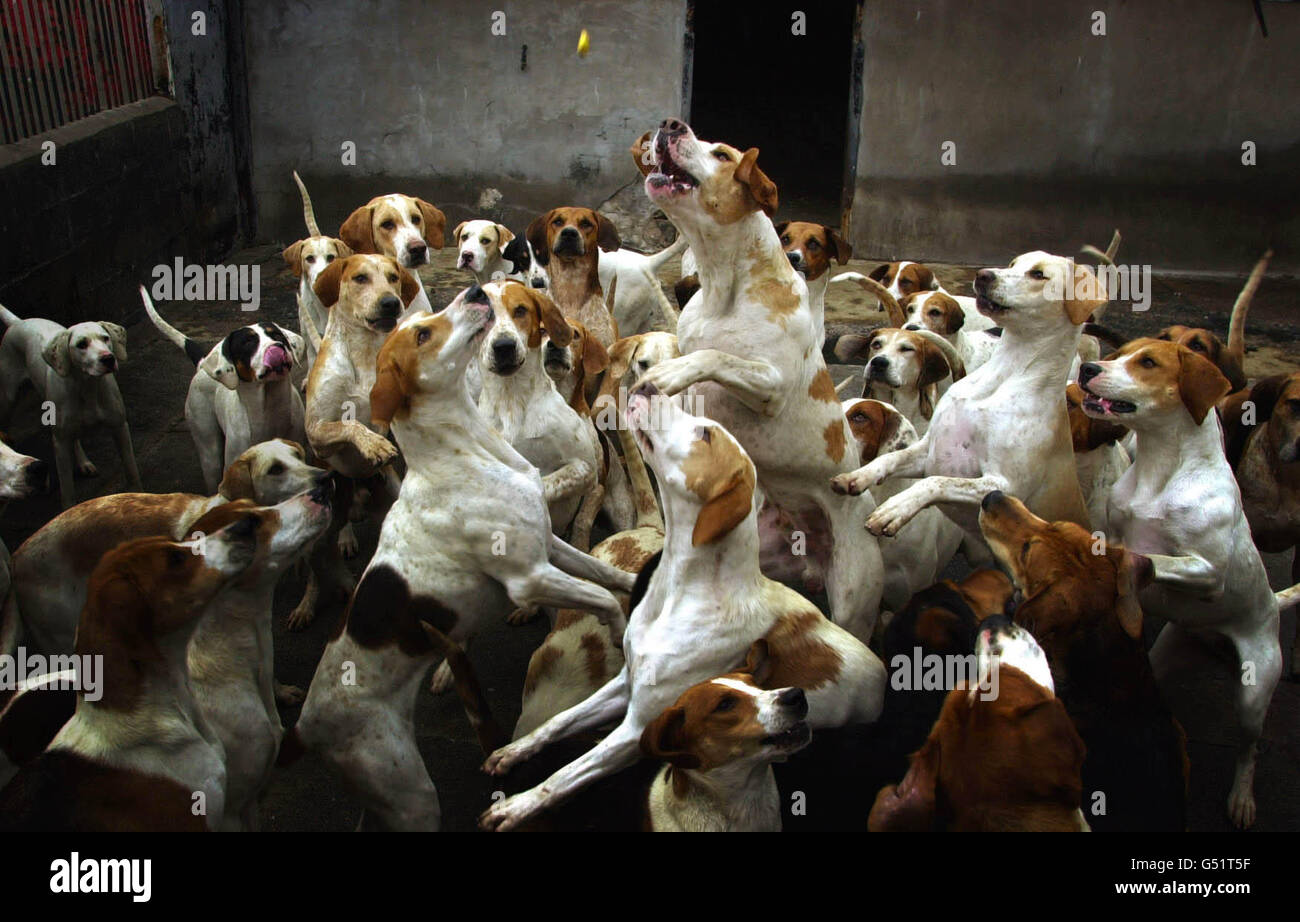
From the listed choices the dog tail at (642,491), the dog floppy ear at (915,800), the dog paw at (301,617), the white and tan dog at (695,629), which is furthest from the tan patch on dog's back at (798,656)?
the dog paw at (301,617)

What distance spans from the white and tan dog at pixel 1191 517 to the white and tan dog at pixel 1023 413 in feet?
0.68

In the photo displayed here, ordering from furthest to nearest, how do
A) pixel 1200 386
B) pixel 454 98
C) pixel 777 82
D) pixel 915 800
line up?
1. pixel 777 82
2. pixel 454 98
3. pixel 1200 386
4. pixel 915 800

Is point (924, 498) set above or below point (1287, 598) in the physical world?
above

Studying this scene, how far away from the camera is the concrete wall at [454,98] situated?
11.1 meters

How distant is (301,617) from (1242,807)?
4120 mm

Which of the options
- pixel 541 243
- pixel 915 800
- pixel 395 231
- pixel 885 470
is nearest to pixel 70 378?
pixel 395 231

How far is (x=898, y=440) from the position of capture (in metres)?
5.14

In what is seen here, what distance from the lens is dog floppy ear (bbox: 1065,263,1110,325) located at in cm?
418

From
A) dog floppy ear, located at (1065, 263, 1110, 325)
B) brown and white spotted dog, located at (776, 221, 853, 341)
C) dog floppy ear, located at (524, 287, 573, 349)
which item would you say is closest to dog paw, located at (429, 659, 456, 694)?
dog floppy ear, located at (524, 287, 573, 349)

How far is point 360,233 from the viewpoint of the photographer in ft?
21.2

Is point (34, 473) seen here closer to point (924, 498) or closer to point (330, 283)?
point (330, 283)

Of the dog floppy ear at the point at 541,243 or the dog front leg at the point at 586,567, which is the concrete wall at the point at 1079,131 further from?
the dog front leg at the point at 586,567

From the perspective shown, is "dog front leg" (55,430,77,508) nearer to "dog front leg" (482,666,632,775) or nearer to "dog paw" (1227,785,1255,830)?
"dog front leg" (482,666,632,775)
